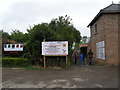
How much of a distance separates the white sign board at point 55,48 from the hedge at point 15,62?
6.70ft

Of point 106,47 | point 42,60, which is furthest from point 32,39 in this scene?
point 106,47

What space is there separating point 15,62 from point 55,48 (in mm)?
4139

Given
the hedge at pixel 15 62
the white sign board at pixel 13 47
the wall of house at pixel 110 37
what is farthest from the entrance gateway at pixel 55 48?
the wall of house at pixel 110 37

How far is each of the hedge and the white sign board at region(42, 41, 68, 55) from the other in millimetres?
2042

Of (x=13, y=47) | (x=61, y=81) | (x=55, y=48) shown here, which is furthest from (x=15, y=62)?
(x=61, y=81)

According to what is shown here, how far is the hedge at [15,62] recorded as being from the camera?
13.8 m

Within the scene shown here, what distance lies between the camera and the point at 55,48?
13.5m

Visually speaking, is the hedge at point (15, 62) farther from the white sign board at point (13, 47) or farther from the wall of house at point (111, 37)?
the wall of house at point (111, 37)

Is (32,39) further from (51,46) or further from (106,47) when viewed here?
(106,47)

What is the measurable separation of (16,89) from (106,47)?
10.6 meters

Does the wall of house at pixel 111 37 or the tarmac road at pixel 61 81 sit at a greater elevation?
the wall of house at pixel 111 37

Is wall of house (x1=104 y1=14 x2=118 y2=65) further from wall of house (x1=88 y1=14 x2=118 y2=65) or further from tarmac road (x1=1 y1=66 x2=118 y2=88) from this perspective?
tarmac road (x1=1 y1=66 x2=118 y2=88)

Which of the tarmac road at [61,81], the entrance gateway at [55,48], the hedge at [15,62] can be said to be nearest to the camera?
the tarmac road at [61,81]

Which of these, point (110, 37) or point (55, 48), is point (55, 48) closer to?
point (55, 48)
